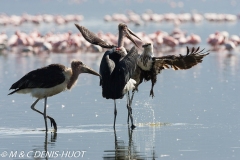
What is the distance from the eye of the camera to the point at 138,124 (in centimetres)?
1200

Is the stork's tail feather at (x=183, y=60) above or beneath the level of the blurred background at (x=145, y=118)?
above

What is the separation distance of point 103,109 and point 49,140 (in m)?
3.01

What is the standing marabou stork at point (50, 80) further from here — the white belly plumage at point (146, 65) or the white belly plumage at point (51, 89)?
the white belly plumage at point (146, 65)

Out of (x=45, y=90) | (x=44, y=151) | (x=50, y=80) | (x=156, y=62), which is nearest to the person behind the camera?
(x=44, y=151)

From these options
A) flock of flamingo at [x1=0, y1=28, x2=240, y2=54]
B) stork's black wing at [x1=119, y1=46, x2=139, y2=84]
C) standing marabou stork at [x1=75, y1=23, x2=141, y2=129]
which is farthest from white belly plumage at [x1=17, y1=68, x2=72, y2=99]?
flock of flamingo at [x1=0, y1=28, x2=240, y2=54]

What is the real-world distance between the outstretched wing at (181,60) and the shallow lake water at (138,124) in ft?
2.64

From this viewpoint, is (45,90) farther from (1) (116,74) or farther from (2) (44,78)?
(1) (116,74)

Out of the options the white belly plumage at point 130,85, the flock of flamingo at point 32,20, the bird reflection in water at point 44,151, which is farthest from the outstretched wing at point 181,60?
the flock of flamingo at point 32,20

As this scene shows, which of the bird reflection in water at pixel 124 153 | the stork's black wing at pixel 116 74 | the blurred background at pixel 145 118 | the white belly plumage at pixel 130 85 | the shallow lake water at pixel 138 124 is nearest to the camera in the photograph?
the bird reflection in water at pixel 124 153

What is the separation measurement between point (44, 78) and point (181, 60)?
2367 millimetres

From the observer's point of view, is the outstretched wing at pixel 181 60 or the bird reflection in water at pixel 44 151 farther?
the outstretched wing at pixel 181 60

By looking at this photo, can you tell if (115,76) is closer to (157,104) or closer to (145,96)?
(157,104)

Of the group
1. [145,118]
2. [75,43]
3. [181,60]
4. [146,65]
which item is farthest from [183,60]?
[75,43]

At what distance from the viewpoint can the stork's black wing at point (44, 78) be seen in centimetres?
1138
